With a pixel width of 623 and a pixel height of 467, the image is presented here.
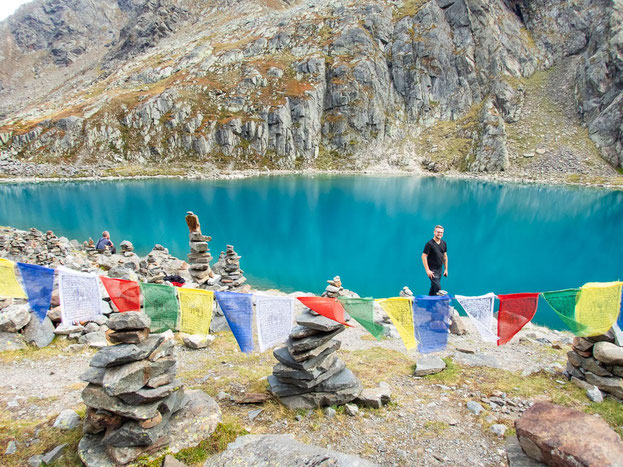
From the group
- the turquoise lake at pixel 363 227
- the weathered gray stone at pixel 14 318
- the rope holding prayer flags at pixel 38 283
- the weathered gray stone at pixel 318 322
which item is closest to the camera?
the weathered gray stone at pixel 318 322

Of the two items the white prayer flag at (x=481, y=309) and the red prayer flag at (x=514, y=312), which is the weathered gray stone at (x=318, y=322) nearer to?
the white prayer flag at (x=481, y=309)

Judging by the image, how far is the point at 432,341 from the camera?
811 centimetres

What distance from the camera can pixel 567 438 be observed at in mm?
4621

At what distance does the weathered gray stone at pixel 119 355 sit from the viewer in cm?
554

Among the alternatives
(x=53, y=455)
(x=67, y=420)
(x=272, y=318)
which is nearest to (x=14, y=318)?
(x=67, y=420)

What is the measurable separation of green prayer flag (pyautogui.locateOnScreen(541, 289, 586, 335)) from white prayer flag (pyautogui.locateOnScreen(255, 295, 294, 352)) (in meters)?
6.39

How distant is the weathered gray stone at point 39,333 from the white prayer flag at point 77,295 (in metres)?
3.06

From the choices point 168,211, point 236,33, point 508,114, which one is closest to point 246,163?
point 168,211

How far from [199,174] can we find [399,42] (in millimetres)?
95036

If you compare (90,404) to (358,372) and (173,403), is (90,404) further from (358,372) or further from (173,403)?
(358,372)

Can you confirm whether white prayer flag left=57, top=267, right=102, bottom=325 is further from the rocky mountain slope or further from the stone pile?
the rocky mountain slope

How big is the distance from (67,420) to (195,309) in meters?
3.03

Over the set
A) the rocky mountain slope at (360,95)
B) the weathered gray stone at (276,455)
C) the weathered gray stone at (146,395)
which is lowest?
the weathered gray stone at (276,455)

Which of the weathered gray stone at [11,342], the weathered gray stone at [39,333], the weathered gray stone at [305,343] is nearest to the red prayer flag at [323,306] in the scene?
the weathered gray stone at [305,343]
